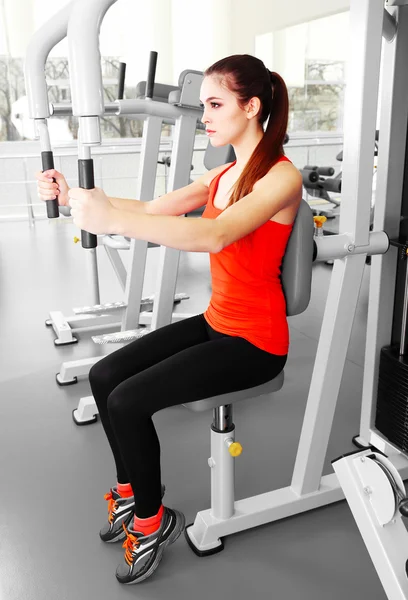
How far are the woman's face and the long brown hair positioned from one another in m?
0.02

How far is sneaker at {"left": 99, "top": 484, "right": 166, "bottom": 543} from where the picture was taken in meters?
1.56

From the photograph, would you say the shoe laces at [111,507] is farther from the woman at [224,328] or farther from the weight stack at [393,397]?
the weight stack at [393,397]

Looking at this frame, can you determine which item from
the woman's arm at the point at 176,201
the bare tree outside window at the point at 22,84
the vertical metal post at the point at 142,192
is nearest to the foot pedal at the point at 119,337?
the vertical metal post at the point at 142,192

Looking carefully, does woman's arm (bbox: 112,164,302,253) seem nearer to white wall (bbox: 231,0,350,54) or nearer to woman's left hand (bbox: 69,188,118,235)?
woman's left hand (bbox: 69,188,118,235)

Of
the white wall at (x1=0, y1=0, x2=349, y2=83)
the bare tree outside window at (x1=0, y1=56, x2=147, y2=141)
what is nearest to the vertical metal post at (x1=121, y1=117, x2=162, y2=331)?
the bare tree outside window at (x1=0, y1=56, x2=147, y2=141)

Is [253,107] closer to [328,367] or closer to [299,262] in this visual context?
[299,262]

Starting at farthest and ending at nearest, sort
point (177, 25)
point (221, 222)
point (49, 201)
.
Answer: point (177, 25) < point (49, 201) < point (221, 222)

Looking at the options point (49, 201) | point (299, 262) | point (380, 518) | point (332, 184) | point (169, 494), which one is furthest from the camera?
point (332, 184)

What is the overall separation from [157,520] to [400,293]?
106 centimetres

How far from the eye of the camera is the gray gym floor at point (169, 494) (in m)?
1.44

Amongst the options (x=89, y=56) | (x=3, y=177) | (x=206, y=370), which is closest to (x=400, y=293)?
(x=206, y=370)

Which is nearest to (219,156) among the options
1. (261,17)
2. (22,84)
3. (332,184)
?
(332,184)

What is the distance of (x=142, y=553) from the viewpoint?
4.68 feet

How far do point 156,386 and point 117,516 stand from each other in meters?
0.46
